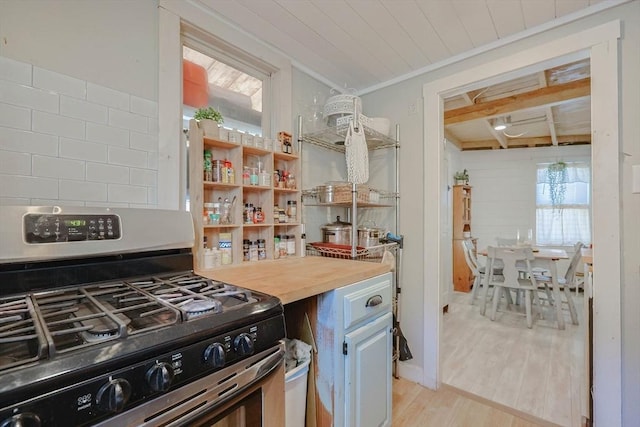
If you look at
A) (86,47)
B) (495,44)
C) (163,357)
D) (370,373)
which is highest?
(495,44)

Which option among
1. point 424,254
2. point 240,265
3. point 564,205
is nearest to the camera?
point 240,265

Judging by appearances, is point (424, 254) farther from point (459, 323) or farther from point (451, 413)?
point (459, 323)

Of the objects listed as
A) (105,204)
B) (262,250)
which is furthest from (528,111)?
(105,204)

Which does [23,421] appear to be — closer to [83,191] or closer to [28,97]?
[83,191]

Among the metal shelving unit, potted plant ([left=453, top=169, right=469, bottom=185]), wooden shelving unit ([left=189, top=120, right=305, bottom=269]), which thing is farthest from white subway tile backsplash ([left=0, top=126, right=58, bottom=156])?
potted plant ([left=453, top=169, right=469, bottom=185])

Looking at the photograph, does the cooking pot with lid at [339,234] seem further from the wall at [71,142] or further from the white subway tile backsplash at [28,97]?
the white subway tile backsplash at [28,97]

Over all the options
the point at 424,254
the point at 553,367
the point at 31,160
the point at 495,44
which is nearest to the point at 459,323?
the point at 553,367

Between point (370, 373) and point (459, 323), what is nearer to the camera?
point (370, 373)

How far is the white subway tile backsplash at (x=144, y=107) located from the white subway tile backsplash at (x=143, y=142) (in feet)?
0.30

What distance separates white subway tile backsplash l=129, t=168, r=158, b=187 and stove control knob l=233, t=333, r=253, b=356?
868 millimetres

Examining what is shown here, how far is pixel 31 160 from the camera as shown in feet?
3.28

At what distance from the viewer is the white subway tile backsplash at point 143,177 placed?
122 cm

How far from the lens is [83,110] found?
3.62 ft

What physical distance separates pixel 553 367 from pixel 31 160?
10.8 feet
